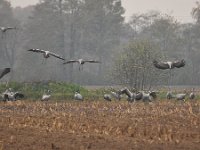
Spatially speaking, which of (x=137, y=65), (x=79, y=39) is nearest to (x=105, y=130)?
(x=137, y=65)

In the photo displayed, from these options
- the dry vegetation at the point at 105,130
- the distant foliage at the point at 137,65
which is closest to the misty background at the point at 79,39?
the distant foliage at the point at 137,65

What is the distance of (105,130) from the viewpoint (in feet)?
63.9

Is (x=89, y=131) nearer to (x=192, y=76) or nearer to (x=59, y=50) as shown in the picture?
(x=192, y=76)

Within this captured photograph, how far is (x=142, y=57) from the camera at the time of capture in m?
53.4

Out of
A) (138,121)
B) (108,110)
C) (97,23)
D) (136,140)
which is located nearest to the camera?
(136,140)

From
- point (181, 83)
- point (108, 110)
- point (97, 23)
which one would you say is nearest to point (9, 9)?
point (97, 23)

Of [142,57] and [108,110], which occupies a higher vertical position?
[142,57]

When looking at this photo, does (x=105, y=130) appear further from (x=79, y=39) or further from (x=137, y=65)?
(x=79, y=39)

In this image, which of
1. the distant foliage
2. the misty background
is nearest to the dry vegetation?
the distant foliage

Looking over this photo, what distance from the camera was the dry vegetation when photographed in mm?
16109

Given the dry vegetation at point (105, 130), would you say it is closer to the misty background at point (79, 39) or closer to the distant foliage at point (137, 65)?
the distant foliage at point (137, 65)

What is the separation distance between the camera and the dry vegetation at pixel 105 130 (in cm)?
1611

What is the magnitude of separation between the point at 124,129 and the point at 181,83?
65304 mm

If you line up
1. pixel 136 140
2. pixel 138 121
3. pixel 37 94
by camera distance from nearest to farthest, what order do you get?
pixel 136 140 → pixel 138 121 → pixel 37 94
